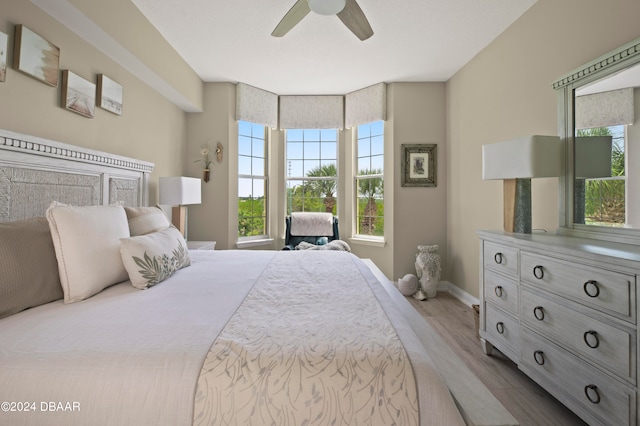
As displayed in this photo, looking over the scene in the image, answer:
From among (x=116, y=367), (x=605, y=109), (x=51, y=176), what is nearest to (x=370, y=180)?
(x=605, y=109)

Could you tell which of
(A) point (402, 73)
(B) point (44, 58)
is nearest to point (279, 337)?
(B) point (44, 58)

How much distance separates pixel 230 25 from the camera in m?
2.79

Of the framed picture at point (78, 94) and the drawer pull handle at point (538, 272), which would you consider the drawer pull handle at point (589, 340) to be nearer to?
the drawer pull handle at point (538, 272)

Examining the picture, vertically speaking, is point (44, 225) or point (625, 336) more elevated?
point (44, 225)

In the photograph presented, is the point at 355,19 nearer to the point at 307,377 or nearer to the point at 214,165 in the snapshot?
the point at 307,377

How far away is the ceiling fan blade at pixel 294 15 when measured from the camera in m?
2.06

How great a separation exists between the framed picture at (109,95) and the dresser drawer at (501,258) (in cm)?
317

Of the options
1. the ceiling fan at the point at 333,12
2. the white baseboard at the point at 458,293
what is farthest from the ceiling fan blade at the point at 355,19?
the white baseboard at the point at 458,293

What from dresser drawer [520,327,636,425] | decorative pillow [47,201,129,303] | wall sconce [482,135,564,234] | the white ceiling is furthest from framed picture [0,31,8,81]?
dresser drawer [520,327,636,425]

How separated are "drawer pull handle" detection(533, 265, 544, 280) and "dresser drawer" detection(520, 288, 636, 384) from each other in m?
0.11

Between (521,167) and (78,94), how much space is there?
313 cm

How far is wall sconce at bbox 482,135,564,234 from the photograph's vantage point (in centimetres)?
197

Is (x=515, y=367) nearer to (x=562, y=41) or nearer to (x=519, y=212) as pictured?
(x=519, y=212)

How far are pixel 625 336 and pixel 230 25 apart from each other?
339cm
